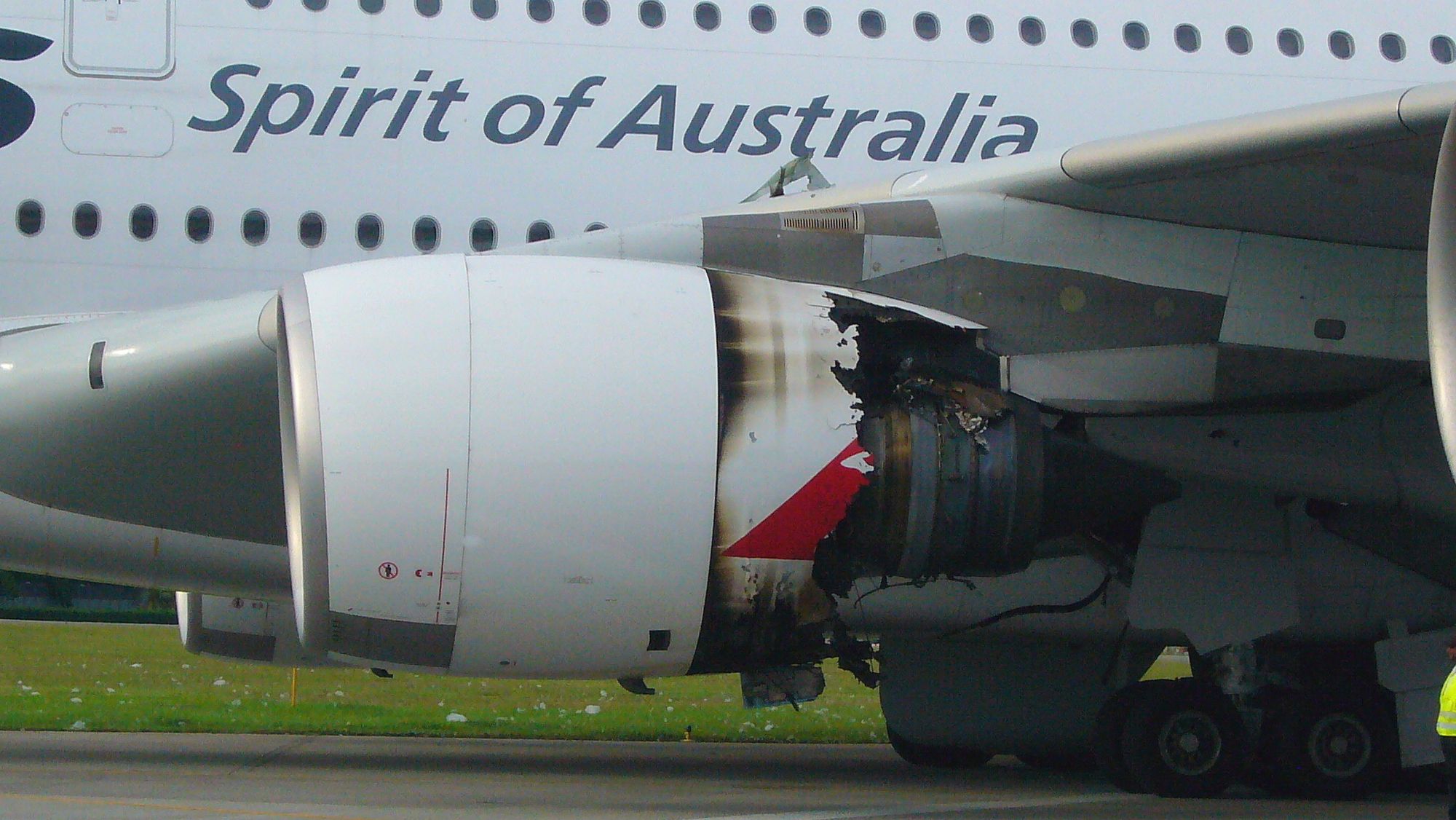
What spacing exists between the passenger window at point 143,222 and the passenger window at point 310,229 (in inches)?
24.0

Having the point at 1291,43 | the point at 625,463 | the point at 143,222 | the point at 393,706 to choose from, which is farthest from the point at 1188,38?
the point at 393,706

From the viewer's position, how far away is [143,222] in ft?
24.1

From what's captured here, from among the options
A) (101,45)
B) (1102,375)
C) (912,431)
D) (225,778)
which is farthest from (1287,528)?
(101,45)

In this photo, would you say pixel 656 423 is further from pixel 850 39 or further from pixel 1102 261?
pixel 850 39

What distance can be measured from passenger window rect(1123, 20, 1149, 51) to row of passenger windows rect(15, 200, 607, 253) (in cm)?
268

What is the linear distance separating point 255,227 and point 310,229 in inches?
9.2

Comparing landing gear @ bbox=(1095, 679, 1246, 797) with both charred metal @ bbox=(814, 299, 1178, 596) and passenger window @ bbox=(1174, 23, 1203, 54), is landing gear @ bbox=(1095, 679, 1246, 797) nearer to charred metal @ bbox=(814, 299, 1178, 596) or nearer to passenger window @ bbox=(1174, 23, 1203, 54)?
charred metal @ bbox=(814, 299, 1178, 596)

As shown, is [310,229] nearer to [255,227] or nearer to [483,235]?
[255,227]

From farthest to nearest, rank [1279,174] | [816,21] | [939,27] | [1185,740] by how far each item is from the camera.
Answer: [939,27] → [816,21] → [1185,740] → [1279,174]

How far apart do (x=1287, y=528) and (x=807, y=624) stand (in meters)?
2.34

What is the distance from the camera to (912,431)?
18.0 ft

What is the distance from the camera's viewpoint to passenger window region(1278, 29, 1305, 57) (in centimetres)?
829

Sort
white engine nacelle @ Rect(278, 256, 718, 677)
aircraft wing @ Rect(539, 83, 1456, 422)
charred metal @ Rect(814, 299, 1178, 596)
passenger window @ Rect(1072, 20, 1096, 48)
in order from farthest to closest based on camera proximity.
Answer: passenger window @ Rect(1072, 20, 1096, 48), aircraft wing @ Rect(539, 83, 1456, 422), charred metal @ Rect(814, 299, 1178, 596), white engine nacelle @ Rect(278, 256, 718, 677)

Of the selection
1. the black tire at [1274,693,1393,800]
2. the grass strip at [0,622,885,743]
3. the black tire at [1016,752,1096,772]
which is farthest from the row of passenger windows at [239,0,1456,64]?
the grass strip at [0,622,885,743]
